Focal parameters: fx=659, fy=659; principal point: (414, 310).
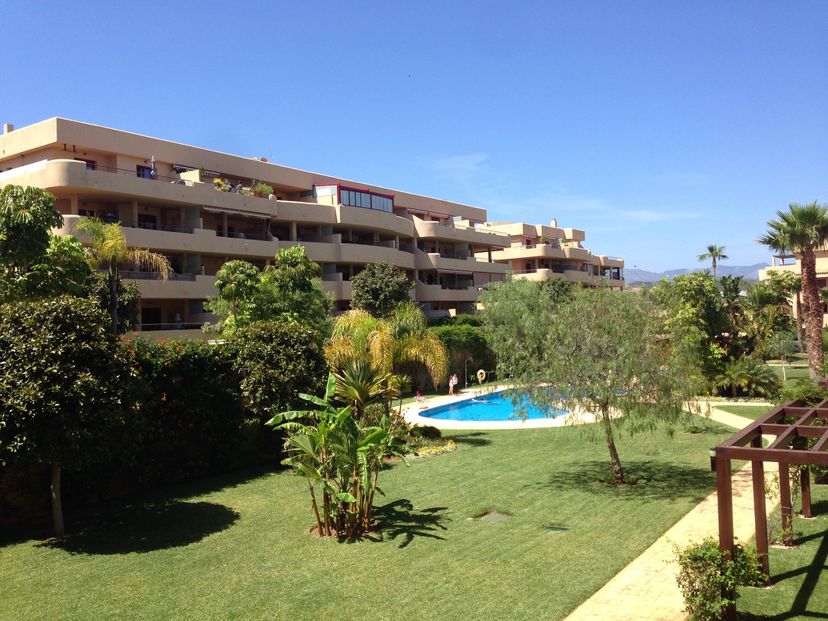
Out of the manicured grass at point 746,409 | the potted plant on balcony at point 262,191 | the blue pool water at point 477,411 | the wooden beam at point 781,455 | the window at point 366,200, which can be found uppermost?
the window at point 366,200

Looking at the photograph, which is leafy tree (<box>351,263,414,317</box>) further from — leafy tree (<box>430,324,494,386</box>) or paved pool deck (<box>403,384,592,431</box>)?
paved pool deck (<box>403,384,592,431</box>)

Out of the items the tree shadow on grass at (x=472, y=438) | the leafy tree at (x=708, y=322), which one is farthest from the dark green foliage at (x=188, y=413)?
the leafy tree at (x=708, y=322)

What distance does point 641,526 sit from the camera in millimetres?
12695

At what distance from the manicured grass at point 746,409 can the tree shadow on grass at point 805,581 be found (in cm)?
1562

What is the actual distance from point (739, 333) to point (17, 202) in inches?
1167

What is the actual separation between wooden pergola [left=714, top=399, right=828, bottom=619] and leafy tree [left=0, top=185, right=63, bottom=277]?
17.4m

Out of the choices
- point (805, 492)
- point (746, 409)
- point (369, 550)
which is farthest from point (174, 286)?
point (805, 492)

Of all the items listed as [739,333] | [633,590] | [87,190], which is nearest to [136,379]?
[633,590]

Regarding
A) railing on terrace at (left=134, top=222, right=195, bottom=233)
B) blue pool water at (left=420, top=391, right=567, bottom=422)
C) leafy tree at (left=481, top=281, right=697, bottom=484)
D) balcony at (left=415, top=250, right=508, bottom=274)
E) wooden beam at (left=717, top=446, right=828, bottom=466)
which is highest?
railing on terrace at (left=134, top=222, right=195, bottom=233)

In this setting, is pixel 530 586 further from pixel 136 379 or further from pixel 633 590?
pixel 136 379

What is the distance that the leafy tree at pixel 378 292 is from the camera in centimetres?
4041

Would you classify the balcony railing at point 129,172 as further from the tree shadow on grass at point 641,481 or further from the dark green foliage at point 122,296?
the tree shadow on grass at point 641,481

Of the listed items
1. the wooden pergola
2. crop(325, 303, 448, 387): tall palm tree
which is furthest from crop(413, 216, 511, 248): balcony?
the wooden pergola

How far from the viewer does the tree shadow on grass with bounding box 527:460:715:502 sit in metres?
15.0
